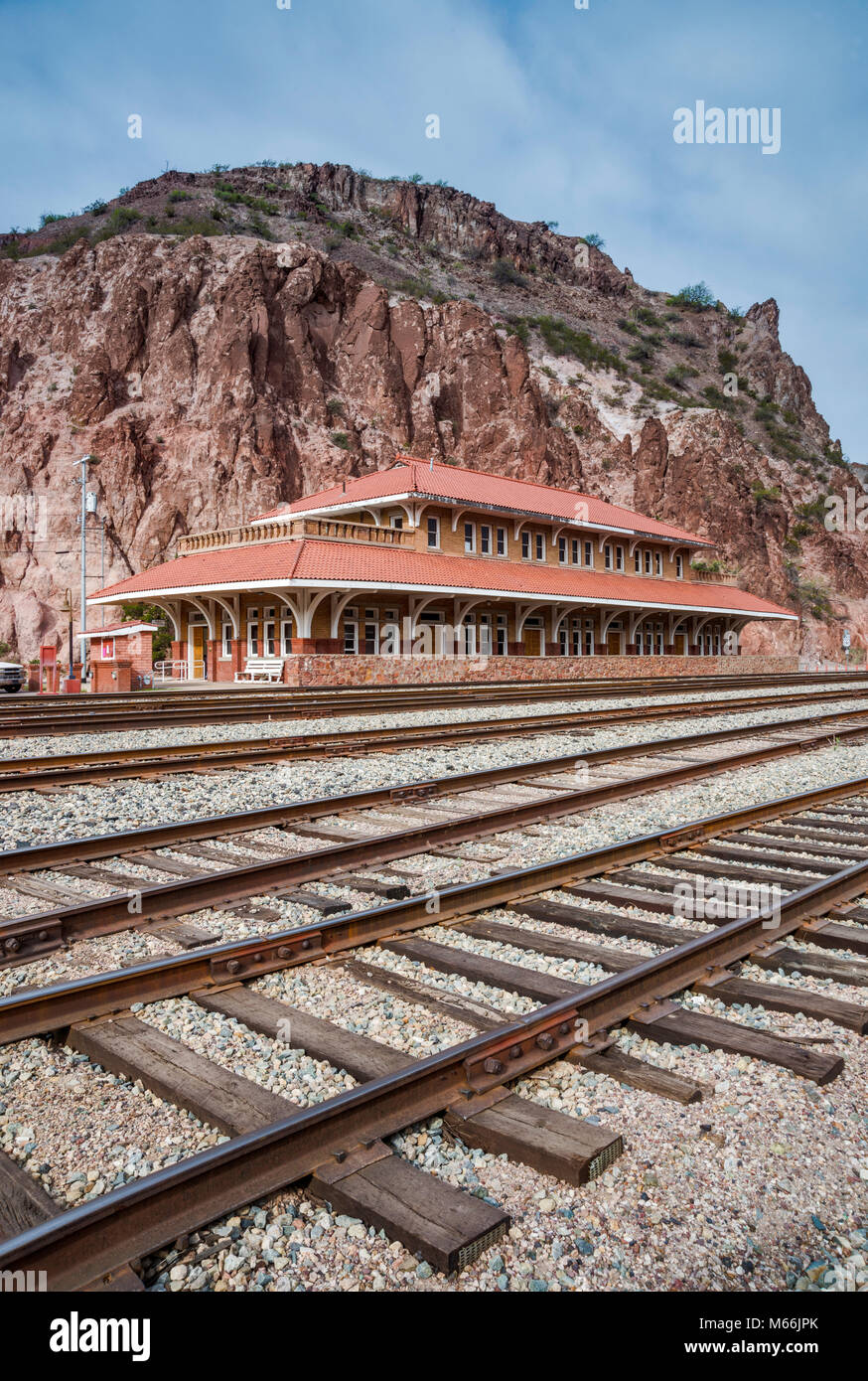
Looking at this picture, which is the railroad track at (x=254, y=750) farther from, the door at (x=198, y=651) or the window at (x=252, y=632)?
the door at (x=198, y=651)

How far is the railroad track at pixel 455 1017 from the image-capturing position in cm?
271

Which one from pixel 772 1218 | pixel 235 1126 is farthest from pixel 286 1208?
pixel 772 1218

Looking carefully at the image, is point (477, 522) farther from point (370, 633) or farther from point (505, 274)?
point (505, 274)

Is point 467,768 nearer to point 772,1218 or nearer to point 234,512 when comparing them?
point 772,1218

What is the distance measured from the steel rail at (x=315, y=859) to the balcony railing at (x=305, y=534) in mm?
23643

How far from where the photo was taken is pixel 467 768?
36.9 ft

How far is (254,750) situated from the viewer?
41.5 ft

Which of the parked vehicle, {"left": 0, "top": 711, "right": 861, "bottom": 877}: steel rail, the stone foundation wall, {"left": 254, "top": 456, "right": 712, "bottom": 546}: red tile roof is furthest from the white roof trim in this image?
{"left": 0, "top": 711, "right": 861, "bottom": 877}: steel rail

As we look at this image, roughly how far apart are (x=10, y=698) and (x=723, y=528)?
70.4m

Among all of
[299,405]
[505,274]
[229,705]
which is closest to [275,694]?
[229,705]

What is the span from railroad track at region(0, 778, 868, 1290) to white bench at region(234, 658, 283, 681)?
24409 millimetres

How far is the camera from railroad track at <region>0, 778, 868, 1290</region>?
271 cm

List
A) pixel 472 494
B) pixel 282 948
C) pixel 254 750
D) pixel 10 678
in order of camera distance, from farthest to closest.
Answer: pixel 472 494, pixel 10 678, pixel 254 750, pixel 282 948

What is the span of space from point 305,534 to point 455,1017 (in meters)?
30.5
